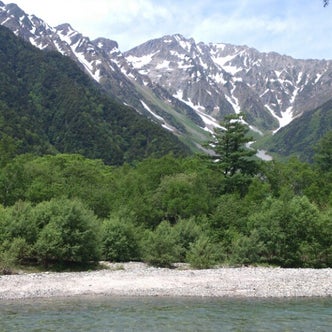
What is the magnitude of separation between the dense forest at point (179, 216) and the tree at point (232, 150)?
165mm

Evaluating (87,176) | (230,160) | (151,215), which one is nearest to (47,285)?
(151,215)

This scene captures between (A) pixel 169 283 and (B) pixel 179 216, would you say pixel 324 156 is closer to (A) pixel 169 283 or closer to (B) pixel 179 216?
(B) pixel 179 216

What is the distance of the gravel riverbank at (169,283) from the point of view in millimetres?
33719

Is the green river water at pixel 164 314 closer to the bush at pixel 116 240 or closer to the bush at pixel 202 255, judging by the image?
the bush at pixel 202 255

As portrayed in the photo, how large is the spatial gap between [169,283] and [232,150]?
4121 cm

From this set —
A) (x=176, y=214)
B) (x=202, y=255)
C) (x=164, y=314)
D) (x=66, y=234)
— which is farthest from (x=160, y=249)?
(x=164, y=314)

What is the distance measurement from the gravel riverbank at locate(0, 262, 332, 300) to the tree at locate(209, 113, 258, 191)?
32.2 m

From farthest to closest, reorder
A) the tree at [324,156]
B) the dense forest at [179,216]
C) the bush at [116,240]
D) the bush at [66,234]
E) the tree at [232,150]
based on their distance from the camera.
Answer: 1. the tree at [324,156]
2. the tree at [232,150]
3. the bush at [116,240]
4. the dense forest at [179,216]
5. the bush at [66,234]

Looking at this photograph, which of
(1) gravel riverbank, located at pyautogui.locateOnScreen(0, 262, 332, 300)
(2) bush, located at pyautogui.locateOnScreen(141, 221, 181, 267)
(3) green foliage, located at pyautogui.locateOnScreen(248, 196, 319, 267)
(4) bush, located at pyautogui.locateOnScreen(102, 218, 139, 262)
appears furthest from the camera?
(3) green foliage, located at pyautogui.locateOnScreen(248, 196, 319, 267)

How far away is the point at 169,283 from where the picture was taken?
36844mm

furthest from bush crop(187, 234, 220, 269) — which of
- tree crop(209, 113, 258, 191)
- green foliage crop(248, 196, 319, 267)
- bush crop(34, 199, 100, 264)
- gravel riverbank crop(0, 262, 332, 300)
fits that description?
tree crop(209, 113, 258, 191)

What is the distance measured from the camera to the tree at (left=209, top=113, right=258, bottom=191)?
73.6m

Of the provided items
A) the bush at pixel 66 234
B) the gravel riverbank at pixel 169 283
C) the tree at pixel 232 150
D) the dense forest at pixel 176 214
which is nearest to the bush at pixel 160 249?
the dense forest at pixel 176 214

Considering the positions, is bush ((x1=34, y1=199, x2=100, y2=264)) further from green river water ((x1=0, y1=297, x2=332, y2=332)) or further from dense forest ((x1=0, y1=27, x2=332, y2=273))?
green river water ((x1=0, y1=297, x2=332, y2=332))
